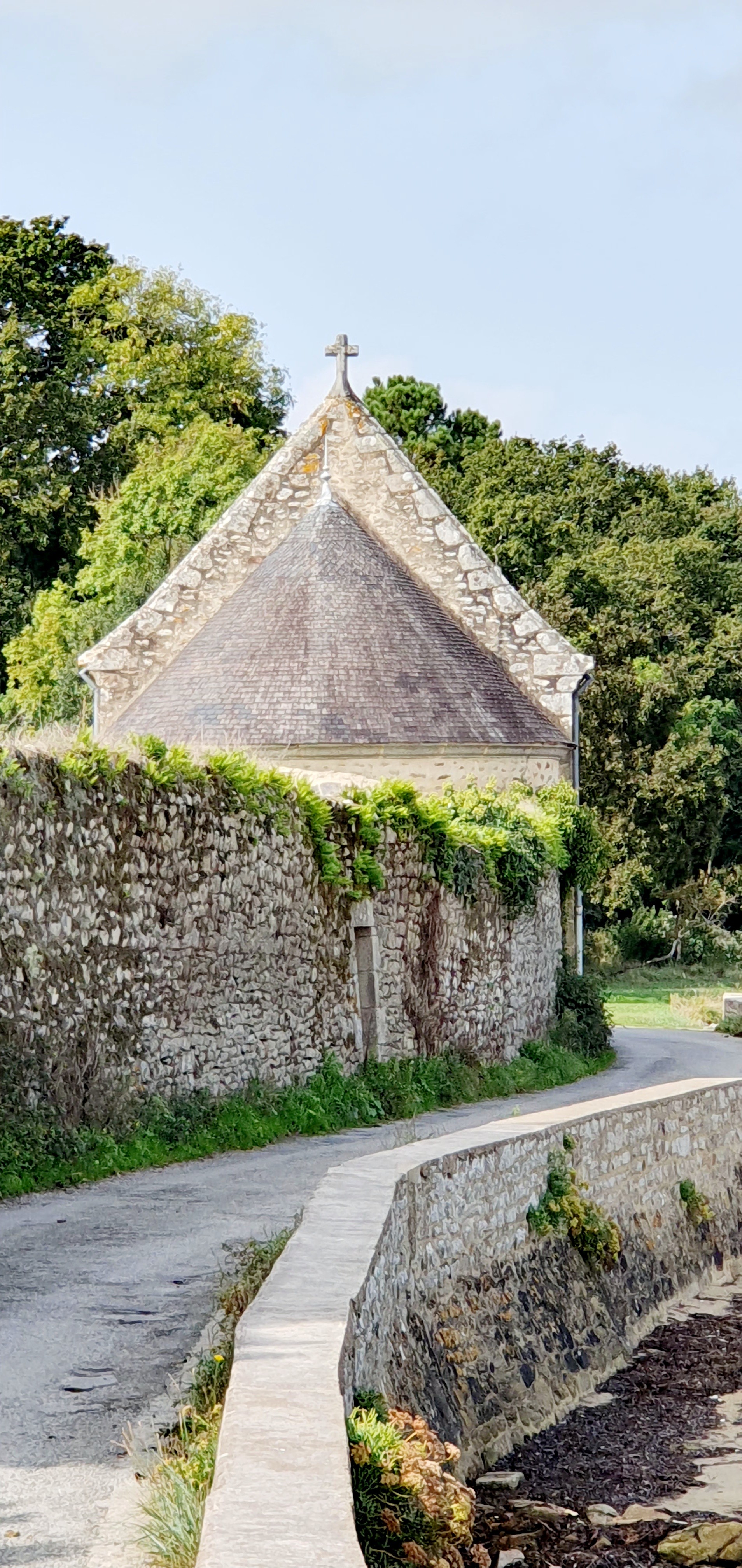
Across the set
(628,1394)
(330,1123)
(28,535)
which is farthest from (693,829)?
(628,1394)

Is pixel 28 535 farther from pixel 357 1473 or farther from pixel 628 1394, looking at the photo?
pixel 357 1473

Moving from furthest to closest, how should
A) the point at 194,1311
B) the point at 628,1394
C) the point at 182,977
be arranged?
the point at 182,977 < the point at 628,1394 < the point at 194,1311

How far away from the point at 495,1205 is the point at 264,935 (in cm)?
538

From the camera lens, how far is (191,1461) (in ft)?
17.2

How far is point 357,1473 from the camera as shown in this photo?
5.48 meters

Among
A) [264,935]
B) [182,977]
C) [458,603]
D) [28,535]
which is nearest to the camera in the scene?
[182,977]

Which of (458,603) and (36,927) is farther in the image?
(458,603)

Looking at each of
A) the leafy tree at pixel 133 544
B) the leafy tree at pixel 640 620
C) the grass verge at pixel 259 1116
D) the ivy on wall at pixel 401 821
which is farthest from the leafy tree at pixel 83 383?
the grass verge at pixel 259 1116

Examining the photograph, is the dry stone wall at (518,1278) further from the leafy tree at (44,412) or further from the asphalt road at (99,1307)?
the leafy tree at (44,412)

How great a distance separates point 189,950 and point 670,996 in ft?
82.4

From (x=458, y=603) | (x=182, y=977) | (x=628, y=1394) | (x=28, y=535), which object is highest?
(x=28, y=535)

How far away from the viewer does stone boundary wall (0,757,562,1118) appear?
39.0 feet

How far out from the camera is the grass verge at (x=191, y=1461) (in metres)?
4.77

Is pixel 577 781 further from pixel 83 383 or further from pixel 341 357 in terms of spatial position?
pixel 83 383
